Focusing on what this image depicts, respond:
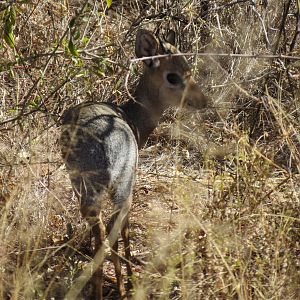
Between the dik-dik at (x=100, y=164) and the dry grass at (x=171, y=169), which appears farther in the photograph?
the dik-dik at (x=100, y=164)

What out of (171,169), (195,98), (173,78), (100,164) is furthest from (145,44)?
(100,164)

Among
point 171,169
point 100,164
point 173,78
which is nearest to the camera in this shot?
point 100,164

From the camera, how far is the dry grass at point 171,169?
369 centimetres

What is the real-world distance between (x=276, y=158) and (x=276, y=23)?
5.16 feet

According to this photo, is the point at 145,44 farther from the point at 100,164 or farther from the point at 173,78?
the point at 100,164

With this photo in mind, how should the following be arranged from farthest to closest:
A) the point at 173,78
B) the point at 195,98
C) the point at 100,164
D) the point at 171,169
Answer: the point at 171,169 → the point at 173,78 → the point at 195,98 → the point at 100,164

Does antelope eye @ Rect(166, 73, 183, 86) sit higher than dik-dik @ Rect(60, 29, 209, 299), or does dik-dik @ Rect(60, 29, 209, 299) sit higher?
antelope eye @ Rect(166, 73, 183, 86)

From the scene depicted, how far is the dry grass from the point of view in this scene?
369 centimetres

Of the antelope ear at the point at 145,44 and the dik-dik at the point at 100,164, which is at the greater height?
the antelope ear at the point at 145,44

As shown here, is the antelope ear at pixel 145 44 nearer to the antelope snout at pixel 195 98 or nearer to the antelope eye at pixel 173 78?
the antelope eye at pixel 173 78

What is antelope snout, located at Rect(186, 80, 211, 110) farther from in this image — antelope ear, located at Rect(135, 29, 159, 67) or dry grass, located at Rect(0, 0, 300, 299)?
antelope ear, located at Rect(135, 29, 159, 67)

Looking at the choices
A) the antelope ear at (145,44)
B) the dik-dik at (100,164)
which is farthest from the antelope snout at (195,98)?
the dik-dik at (100,164)

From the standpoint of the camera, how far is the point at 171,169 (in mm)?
6086

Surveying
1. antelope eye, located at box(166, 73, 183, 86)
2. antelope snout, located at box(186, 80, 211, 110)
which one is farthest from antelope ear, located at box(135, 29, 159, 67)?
antelope snout, located at box(186, 80, 211, 110)
